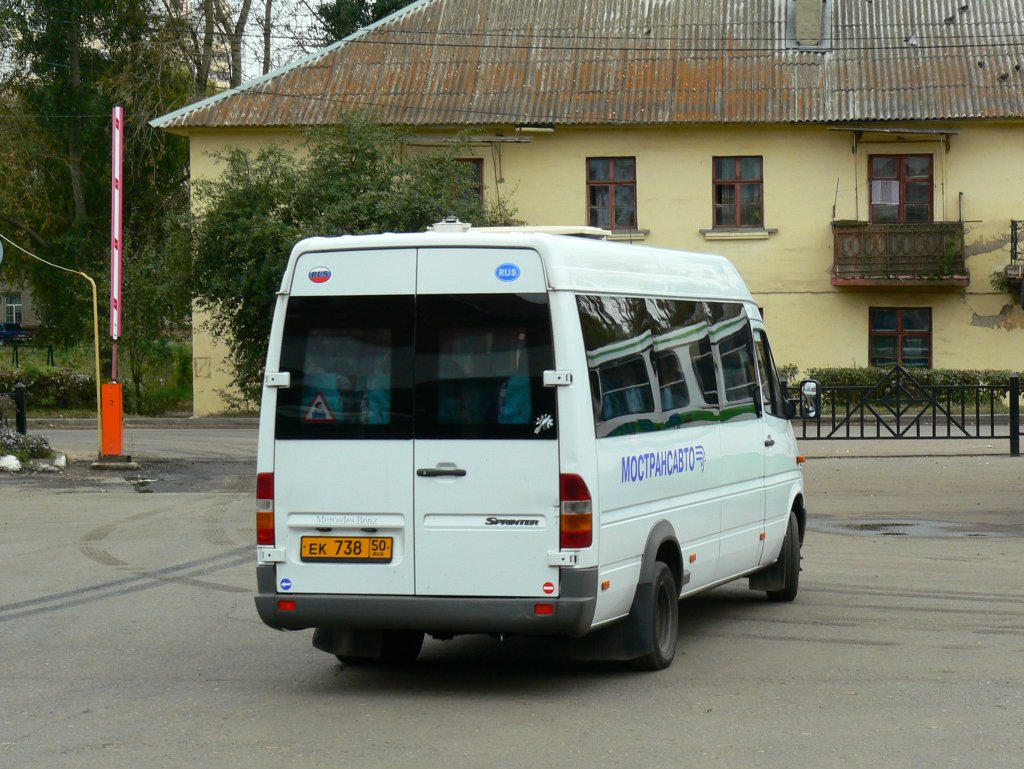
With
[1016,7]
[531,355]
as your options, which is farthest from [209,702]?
[1016,7]

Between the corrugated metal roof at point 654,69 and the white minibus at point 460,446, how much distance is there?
29.9m

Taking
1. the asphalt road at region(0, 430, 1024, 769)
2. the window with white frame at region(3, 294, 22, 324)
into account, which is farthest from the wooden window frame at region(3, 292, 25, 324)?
the asphalt road at region(0, 430, 1024, 769)

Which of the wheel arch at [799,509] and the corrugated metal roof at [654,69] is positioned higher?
the corrugated metal roof at [654,69]

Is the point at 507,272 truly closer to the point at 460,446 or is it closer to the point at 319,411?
the point at 460,446

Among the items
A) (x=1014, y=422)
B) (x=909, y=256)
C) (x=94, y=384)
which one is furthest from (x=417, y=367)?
(x=94, y=384)

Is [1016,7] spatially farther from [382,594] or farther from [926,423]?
[382,594]

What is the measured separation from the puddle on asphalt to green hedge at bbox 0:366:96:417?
26.0 m

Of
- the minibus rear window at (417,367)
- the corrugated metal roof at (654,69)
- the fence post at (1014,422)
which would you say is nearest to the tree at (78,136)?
the corrugated metal roof at (654,69)

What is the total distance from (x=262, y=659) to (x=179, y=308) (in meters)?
25.6

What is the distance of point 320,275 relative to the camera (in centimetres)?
793

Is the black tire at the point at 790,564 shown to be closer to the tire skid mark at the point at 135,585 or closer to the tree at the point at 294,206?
the tire skid mark at the point at 135,585

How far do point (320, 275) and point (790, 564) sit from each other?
453 cm

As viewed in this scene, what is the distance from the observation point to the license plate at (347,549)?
7707 mm

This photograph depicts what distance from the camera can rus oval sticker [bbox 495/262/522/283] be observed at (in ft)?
25.2
